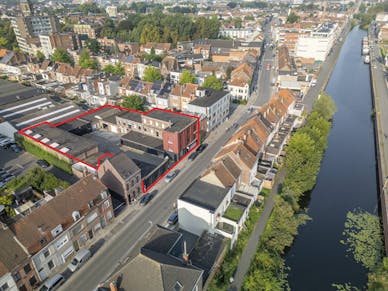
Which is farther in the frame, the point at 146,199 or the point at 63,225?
the point at 146,199

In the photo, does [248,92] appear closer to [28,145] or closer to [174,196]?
[174,196]

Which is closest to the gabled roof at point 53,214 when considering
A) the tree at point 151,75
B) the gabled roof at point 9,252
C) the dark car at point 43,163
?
the gabled roof at point 9,252

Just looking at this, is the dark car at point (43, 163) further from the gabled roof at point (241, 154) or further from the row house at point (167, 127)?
the gabled roof at point (241, 154)

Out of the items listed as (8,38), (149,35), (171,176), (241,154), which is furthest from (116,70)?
(8,38)

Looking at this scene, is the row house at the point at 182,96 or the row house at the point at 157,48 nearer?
the row house at the point at 182,96

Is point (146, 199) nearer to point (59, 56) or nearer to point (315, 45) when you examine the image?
point (59, 56)
